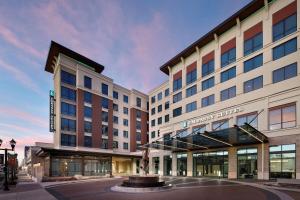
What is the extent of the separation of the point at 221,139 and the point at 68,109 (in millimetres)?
34182

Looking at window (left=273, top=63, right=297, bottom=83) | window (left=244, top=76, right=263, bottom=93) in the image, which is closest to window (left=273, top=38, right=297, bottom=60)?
window (left=273, top=63, right=297, bottom=83)

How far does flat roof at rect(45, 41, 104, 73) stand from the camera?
53322 mm

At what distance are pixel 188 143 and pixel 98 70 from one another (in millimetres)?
36450

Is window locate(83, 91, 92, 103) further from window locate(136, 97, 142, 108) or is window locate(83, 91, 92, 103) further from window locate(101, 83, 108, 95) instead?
window locate(136, 97, 142, 108)

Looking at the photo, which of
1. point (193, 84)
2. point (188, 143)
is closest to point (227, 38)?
point (193, 84)

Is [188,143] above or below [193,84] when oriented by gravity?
below

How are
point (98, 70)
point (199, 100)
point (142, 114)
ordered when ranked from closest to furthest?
Result: point (199, 100)
point (98, 70)
point (142, 114)

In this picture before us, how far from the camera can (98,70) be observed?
66.8 meters

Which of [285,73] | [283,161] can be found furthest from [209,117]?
[285,73]

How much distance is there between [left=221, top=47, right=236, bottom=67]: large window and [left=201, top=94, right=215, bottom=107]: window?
541 centimetres

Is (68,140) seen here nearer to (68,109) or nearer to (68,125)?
(68,125)

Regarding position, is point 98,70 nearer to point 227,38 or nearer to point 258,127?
point 227,38

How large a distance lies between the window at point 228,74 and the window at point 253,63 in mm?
2225

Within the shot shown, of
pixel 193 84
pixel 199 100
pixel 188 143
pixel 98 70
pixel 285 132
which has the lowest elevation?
pixel 188 143
